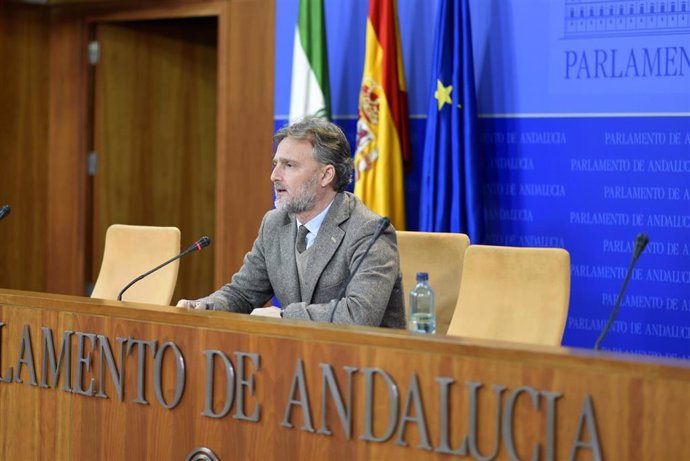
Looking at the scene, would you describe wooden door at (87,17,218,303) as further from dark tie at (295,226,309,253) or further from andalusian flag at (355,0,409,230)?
dark tie at (295,226,309,253)

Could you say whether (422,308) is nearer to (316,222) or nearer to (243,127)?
(316,222)

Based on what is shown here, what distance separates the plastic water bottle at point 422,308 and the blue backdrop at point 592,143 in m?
1.40

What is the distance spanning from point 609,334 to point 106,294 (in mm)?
2404

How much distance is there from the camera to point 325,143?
3797 millimetres

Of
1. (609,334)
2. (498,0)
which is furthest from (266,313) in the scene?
(498,0)

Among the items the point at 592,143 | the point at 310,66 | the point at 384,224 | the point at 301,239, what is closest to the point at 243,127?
the point at 310,66

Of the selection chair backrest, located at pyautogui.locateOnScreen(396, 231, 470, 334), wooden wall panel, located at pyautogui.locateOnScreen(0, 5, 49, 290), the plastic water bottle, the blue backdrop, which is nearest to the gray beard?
the plastic water bottle

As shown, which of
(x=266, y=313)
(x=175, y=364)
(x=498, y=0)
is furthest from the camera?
(x=498, y=0)

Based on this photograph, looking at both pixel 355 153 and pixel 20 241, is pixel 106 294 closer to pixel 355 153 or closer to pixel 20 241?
pixel 355 153

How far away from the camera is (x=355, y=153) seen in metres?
5.58

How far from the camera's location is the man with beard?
11.3 feet

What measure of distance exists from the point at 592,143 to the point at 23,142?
156 inches

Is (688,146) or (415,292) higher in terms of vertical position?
(688,146)

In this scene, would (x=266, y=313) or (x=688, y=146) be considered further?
(x=688, y=146)
